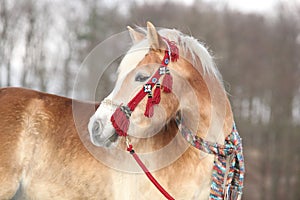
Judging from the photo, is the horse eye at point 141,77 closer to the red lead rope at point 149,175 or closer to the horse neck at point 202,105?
the horse neck at point 202,105

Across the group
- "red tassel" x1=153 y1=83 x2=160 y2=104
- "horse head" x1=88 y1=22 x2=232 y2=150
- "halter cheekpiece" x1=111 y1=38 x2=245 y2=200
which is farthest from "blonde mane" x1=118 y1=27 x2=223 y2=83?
"red tassel" x1=153 y1=83 x2=160 y2=104

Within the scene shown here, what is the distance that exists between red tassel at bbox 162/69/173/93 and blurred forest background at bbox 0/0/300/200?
13.8 m

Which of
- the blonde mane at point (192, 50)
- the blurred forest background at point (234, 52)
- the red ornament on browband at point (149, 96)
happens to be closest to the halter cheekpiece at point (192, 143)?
the red ornament on browband at point (149, 96)

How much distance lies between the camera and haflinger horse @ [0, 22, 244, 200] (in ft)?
14.4

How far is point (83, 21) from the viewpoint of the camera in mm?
24188

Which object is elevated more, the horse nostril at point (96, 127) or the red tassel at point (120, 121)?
the red tassel at point (120, 121)

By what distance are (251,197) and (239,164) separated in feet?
59.7

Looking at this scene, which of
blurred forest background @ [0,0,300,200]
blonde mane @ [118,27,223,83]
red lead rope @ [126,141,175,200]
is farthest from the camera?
blurred forest background @ [0,0,300,200]

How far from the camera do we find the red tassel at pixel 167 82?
4422 mm

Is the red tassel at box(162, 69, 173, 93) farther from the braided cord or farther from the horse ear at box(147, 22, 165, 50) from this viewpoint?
the braided cord

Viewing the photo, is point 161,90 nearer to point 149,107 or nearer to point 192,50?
point 149,107

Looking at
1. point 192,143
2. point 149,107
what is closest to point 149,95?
point 149,107

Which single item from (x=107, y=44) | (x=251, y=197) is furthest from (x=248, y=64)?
(x=107, y=44)

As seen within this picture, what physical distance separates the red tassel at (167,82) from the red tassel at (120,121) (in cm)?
45
